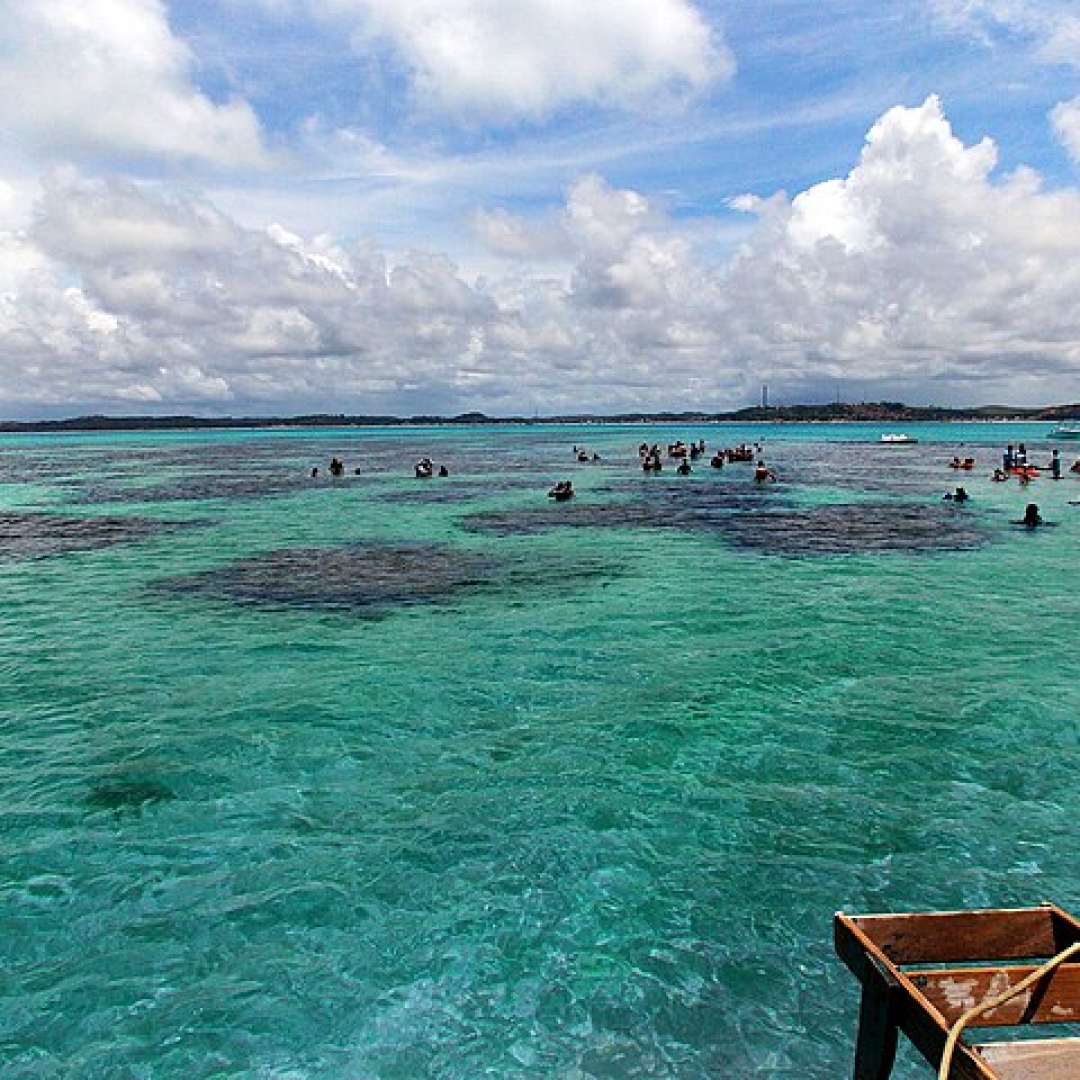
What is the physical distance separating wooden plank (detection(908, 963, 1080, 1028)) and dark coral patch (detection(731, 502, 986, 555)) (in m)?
31.2

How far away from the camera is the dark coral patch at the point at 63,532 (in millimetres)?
39812

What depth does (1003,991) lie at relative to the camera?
6527 mm

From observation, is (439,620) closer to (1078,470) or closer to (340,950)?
(340,950)

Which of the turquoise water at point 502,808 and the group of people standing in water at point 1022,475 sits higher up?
the group of people standing in water at point 1022,475

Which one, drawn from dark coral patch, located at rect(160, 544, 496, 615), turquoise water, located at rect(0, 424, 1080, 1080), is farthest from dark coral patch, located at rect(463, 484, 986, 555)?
dark coral patch, located at rect(160, 544, 496, 615)

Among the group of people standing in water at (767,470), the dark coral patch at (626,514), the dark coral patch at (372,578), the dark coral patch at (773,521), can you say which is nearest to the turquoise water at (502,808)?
the dark coral patch at (372,578)

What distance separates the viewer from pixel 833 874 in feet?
38.1

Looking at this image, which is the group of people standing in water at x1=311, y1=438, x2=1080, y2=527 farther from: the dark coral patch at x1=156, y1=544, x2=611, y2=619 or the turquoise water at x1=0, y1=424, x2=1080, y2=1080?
the turquoise water at x1=0, y1=424, x2=1080, y2=1080

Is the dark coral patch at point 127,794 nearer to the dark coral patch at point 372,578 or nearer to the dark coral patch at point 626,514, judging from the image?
the dark coral patch at point 372,578

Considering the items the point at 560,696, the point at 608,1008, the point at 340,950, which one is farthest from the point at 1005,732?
the point at 340,950

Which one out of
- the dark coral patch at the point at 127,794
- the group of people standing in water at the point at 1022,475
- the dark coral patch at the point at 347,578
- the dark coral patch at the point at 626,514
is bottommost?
the dark coral patch at the point at 127,794

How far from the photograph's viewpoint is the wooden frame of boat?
18.4 ft

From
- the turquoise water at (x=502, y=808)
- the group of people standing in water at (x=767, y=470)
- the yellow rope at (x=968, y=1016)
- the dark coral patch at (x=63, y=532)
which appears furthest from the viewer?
the group of people standing in water at (x=767, y=470)

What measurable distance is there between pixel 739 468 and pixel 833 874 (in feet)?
283
